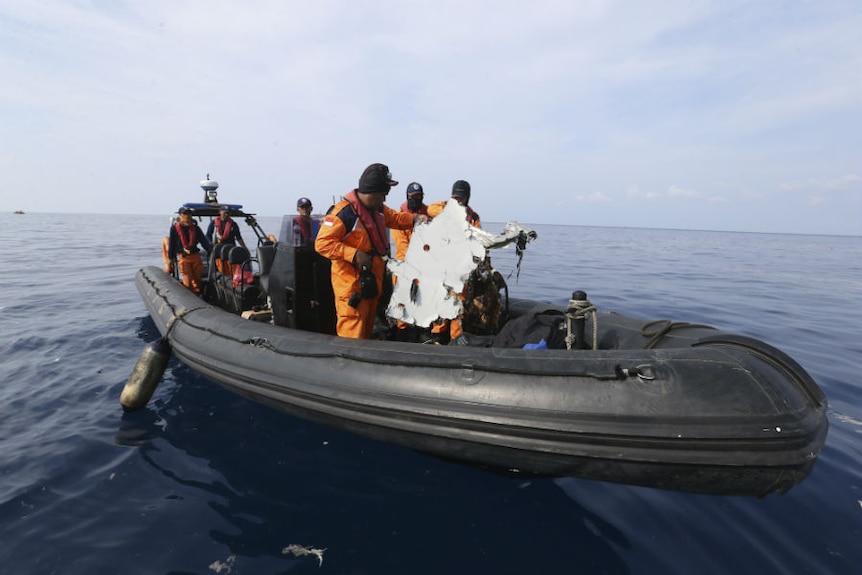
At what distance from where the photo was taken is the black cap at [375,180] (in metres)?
3.46

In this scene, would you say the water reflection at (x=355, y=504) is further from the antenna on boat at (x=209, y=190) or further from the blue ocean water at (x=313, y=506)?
the antenna on boat at (x=209, y=190)

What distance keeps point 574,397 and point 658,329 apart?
1.26 meters

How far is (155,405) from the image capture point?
420 centimetres

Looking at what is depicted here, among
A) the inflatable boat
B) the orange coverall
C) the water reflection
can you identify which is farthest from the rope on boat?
the orange coverall

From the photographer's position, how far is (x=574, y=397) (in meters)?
2.35

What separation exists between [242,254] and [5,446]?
285cm

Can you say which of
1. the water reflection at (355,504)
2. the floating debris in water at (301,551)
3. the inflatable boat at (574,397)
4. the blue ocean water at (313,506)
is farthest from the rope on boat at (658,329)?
the floating debris in water at (301,551)

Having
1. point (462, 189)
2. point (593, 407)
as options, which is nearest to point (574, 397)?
point (593, 407)

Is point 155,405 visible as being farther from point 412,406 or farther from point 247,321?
point 412,406

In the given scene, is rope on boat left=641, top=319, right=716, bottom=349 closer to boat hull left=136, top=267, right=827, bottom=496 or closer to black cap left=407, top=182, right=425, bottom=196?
boat hull left=136, top=267, right=827, bottom=496

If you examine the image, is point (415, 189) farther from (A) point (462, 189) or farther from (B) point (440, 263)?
(B) point (440, 263)

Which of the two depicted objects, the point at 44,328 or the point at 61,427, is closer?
the point at 61,427

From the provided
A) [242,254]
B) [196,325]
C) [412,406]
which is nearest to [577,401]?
[412,406]

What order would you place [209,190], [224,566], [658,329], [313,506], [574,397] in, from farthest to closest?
[209,190] < [658,329] < [313,506] < [574,397] < [224,566]
